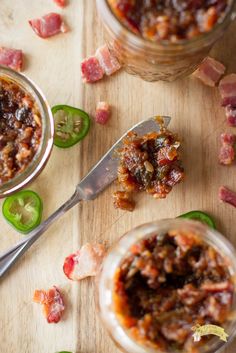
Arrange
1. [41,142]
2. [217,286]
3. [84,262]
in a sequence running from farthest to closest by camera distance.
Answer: [84,262]
[41,142]
[217,286]

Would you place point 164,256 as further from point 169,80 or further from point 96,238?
point 169,80

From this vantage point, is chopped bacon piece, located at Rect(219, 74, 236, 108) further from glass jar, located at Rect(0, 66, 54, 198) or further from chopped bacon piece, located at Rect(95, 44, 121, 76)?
glass jar, located at Rect(0, 66, 54, 198)

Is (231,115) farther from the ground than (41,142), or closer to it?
farther from the ground

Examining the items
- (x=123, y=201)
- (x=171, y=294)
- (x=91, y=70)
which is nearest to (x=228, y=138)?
(x=123, y=201)

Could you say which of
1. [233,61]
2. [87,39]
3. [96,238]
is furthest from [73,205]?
[233,61]

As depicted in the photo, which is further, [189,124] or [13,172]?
[189,124]

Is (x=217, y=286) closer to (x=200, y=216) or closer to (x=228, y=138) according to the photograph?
(x=200, y=216)

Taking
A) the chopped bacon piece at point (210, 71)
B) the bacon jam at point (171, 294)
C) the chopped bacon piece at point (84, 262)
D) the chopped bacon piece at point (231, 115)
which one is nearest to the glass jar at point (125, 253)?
the bacon jam at point (171, 294)

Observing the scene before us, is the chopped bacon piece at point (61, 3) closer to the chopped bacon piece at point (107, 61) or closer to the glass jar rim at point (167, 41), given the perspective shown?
the chopped bacon piece at point (107, 61)
